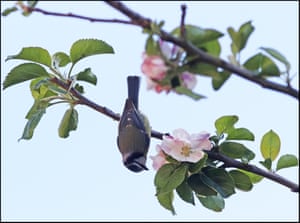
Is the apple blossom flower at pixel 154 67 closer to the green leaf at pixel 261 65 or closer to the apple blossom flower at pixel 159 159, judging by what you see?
the green leaf at pixel 261 65

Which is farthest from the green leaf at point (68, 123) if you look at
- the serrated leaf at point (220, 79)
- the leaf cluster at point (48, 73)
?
the serrated leaf at point (220, 79)

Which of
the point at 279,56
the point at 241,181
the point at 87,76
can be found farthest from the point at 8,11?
the point at 241,181

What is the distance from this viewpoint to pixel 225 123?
100 centimetres

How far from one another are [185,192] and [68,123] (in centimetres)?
26

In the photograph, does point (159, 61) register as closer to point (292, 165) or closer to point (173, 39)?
point (173, 39)

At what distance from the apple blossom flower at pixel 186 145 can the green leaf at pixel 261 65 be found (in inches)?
10.7

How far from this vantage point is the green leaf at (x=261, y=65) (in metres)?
0.58

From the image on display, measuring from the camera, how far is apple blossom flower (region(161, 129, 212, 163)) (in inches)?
35.0

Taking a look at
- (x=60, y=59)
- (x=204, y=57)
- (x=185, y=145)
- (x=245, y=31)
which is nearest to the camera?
(x=204, y=57)

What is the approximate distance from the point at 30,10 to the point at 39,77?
0.36 metres

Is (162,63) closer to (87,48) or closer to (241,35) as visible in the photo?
(241,35)

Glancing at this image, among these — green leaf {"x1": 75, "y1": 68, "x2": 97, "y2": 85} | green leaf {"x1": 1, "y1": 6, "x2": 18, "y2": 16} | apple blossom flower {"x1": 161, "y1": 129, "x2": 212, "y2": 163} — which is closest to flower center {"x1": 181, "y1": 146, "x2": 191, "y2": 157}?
apple blossom flower {"x1": 161, "y1": 129, "x2": 212, "y2": 163}

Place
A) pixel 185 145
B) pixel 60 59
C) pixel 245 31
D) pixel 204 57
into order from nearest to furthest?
pixel 204 57 → pixel 245 31 → pixel 185 145 → pixel 60 59

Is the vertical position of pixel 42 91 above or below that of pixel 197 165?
above
